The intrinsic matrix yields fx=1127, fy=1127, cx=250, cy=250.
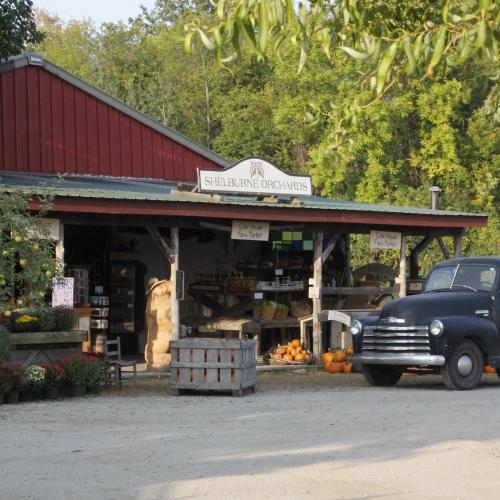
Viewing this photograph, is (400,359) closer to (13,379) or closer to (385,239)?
(13,379)

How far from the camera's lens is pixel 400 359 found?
1659 centimetres

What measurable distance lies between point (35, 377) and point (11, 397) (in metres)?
0.41

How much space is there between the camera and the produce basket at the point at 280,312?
21969 millimetres

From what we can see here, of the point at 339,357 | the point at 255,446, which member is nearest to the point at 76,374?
the point at 255,446

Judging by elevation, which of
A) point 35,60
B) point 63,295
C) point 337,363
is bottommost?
point 337,363

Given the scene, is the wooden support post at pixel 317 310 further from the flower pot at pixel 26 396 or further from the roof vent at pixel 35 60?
the roof vent at pixel 35 60

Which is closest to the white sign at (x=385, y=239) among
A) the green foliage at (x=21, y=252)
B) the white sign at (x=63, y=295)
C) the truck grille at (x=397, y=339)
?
the truck grille at (x=397, y=339)

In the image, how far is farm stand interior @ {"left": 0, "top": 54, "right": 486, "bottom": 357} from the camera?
65.6 feet

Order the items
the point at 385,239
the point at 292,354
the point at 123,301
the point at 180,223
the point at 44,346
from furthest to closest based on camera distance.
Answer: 1. the point at 123,301
2. the point at 385,239
3. the point at 292,354
4. the point at 180,223
5. the point at 44,346

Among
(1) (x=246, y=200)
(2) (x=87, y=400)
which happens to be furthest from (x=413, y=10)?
(1) (x=246, y=200)

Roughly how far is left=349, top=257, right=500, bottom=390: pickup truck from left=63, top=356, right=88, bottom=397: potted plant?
4.22 metres

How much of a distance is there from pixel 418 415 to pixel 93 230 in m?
11.5

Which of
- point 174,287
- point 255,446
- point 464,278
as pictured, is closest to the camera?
point 255,446

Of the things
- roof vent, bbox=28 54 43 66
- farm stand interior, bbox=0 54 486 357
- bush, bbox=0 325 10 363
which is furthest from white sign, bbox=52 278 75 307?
roof vent, bbox=28 54 43 66
